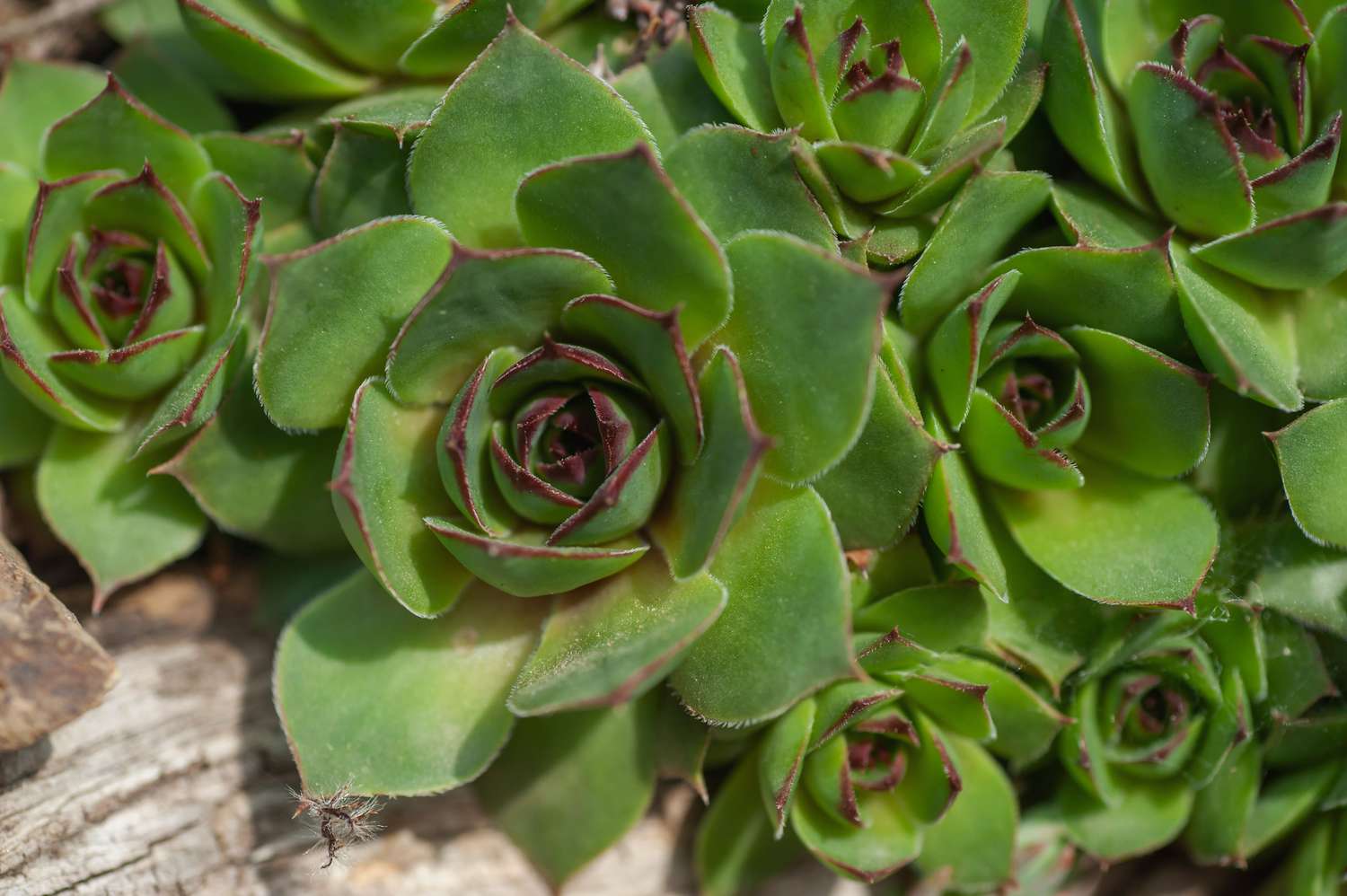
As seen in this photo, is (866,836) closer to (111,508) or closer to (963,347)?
(963,347)

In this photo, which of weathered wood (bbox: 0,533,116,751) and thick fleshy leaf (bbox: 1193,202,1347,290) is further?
weathered wood (bbox: 0,533,116,751)

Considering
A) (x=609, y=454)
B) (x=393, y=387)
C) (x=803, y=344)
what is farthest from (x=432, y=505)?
(x=803, y=344)

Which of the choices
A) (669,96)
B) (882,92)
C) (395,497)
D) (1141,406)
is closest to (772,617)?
(395,497)

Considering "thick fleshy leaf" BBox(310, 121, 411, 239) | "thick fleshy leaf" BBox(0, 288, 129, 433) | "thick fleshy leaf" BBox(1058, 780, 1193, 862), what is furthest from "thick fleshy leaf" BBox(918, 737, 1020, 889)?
"thick fleshy leaf" BBox(0, 288, 129, 433)

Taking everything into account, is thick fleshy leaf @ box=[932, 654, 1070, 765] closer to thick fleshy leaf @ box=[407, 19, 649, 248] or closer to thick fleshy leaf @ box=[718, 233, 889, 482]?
thick fleshy leaf @ box=[718, 233, 889, 482]

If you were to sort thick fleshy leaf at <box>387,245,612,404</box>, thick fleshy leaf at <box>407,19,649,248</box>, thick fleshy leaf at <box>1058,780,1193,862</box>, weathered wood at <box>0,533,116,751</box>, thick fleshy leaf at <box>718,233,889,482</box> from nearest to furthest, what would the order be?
thick fleshy leaf at <box>718,233,889,482</box>, thick fleshy leaf at <box>387,245,612,404</box>, thick fleshy leaf at <box>407,19,649,248</box>, weathered wood at <box>0,533,116,751</box>, thick fleshy leaf at <box>1058,780,1193,862</box>

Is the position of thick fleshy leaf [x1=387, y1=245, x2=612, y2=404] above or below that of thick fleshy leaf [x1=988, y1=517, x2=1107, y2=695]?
above

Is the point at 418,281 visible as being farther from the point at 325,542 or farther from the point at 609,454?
the point at 325,542
